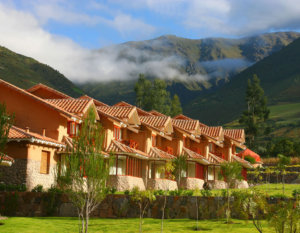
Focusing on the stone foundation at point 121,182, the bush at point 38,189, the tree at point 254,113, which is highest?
the tree at point 254,113

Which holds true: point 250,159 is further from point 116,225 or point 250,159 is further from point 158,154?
point 116,225

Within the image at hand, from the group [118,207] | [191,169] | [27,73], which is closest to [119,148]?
[118,207]

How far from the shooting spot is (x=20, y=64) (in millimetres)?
143500

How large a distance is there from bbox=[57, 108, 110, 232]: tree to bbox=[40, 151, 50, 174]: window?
14427mm

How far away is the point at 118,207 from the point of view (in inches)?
1204

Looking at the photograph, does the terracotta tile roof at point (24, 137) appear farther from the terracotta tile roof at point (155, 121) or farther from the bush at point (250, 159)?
the bush at point (250, 159)

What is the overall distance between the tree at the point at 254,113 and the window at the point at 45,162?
60.7 metres

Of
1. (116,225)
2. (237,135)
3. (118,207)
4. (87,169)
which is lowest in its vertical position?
(116,225)

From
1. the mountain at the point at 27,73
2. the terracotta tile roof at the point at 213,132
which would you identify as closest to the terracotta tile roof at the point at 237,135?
the terracotta tile roof at the point at 213,132

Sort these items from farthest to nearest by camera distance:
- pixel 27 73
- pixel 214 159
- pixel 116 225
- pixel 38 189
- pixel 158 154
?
pixel 27 73
pixel 214 159
pixel 158 154
pixel 38 189
pixel 116 225

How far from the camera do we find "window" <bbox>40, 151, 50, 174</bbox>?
113 ft

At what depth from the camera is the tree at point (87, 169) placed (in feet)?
64.5

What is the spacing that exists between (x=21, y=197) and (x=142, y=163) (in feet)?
59.0

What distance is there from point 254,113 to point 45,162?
63.9 metres
